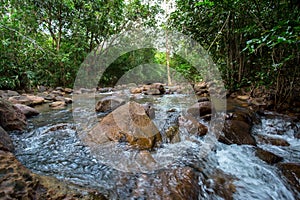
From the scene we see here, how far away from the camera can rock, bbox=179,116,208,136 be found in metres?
3.29

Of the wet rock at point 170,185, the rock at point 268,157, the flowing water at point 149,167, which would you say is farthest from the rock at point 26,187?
the rock at point 268,157

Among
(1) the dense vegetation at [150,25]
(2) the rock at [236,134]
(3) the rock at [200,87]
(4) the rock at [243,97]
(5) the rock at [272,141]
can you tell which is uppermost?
(1) the dense vegetation at [150,25]

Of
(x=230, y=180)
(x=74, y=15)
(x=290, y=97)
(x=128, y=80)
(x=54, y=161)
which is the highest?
(x=74, y=15)

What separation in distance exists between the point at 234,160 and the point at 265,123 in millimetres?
2045

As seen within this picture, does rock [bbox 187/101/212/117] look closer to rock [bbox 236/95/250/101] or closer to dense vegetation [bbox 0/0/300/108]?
dense vegetation [bbox 0/0/300/108]

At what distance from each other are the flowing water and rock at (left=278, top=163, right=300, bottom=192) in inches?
2.8

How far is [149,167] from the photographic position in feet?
7.29

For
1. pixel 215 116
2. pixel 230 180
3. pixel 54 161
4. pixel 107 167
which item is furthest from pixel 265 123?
pixel 54 161

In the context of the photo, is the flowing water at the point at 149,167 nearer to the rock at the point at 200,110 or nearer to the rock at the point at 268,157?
the rock at the point at 268,157

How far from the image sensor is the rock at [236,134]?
2998 mm

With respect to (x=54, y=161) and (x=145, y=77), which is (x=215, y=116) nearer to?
(x=54, y=161)

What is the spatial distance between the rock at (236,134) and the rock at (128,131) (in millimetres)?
1270

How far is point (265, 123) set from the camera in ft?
12.8

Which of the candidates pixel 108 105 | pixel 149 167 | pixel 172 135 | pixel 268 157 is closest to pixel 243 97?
pixel 268 157
